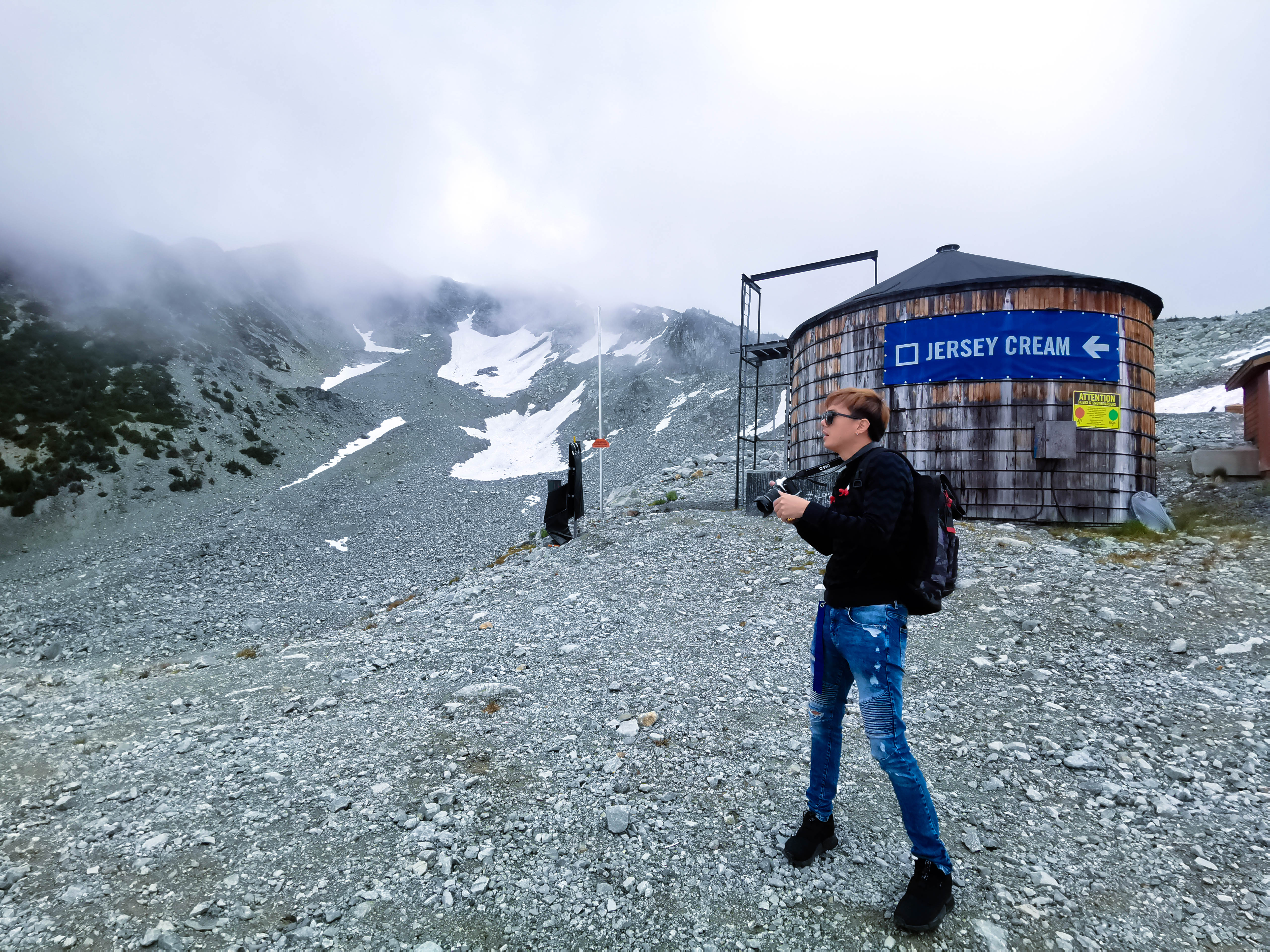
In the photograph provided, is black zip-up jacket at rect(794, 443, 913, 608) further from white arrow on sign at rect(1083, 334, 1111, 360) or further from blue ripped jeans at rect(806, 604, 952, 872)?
white arrow on sign at rect(1083, 334, 1111, 360)

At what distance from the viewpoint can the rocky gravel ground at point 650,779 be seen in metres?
3.14

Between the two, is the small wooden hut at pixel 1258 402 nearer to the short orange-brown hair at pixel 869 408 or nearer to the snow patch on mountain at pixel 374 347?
the short orange-brown hair at pixel 869 408

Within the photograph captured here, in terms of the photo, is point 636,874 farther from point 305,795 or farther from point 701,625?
point 701,625

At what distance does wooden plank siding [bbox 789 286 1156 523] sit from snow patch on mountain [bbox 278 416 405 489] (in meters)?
34.6

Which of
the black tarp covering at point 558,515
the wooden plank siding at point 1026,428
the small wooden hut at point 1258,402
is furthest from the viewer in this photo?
the black tarp covering at point 558,515

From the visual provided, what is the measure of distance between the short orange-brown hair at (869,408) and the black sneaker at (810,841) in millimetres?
2273

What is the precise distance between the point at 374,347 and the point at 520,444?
5309 centimetres

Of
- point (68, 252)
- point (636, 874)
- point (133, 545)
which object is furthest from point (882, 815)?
point (68, 252)

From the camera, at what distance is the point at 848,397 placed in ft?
10.8

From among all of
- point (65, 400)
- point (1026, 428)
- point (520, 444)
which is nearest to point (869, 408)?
point (1026, 428)

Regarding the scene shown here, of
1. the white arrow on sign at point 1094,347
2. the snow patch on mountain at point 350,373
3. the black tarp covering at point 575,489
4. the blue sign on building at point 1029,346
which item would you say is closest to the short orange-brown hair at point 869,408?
the blue sign on building at point 1029,346

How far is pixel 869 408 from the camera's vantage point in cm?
323

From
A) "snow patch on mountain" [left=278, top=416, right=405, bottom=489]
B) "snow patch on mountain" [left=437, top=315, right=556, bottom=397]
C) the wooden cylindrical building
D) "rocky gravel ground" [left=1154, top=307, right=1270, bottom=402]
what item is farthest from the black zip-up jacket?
"snow patch on mountain" [left=437, top=315, right=556, bottom=397]

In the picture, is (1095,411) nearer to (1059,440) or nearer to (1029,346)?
(1059,440)
